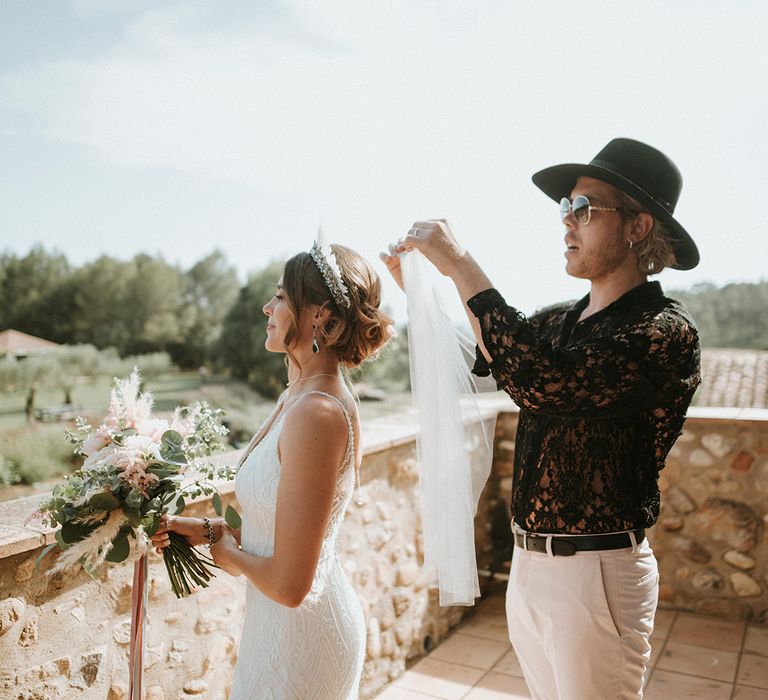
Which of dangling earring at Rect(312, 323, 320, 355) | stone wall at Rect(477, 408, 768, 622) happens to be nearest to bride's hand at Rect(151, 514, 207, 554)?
dangling earring at Rect(312, 323, 320, 355)

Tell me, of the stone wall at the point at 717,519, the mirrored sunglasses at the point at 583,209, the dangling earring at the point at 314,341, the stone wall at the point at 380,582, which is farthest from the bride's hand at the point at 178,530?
the stone wall at the point at 717,519

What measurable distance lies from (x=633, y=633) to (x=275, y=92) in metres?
10.3

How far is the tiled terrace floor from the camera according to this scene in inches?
121

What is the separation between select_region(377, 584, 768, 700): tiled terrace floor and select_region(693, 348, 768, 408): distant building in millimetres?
7014

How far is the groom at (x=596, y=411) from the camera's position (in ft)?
4.71

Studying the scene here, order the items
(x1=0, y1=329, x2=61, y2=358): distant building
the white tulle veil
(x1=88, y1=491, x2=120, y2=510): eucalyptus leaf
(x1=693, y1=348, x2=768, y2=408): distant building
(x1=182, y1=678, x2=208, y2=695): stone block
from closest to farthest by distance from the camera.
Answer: (x1=88, y1=491, x2=120, y2=510): eucalyptus leaf → the white tulle veil → (x1=182, y1=678, x2=208, y2=695): stone block → (x1=0, y1=329, x2=61, y2=358): distant building → (x1=693, y1=348, x2=768, y2=408): distant building

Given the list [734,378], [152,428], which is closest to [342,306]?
[152,428]

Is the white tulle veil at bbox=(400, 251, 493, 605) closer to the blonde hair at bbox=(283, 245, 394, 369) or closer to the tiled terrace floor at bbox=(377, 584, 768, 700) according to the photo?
the blonde hair at bbox=(283, 245, 394, 369)

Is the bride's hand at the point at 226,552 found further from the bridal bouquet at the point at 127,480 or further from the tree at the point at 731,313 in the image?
the tree at the point at 731,313

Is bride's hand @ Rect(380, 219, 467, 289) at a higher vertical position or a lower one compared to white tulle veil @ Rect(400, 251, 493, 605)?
higher

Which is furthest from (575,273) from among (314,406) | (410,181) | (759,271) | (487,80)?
(759,271)

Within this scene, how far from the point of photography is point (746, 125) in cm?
811

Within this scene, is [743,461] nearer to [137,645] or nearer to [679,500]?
[679,500]

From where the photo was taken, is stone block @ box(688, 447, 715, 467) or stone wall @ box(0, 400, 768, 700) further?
stone block @ box(688, 447, 715, 467)
